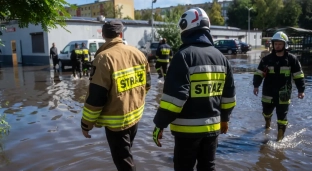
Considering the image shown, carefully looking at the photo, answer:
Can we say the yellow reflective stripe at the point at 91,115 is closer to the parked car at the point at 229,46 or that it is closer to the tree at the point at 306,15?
the parked car at the point at 229,46

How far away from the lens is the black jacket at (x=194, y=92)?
9.00 ft

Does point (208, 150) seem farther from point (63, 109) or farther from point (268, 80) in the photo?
point (63, 109)

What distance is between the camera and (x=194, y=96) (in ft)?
9.36

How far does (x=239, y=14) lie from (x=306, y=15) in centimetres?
1388

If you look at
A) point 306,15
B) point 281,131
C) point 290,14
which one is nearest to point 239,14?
point 290,14

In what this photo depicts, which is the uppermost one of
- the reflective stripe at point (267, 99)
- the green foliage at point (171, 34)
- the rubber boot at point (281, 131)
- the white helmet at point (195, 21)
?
the green foliage at point (171, 34)

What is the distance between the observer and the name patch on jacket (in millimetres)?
3175

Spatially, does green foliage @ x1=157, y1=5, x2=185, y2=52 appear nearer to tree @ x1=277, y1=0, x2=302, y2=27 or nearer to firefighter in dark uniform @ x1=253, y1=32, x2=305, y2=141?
firefighter in dark uniform @ x1=253, y1=32, x2=305, y2=141

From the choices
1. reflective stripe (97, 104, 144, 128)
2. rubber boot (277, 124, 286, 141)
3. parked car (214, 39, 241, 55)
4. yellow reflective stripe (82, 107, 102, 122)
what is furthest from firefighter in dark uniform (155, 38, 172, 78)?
parked car (214, 39, 241, 55)

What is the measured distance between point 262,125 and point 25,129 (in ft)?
15.8

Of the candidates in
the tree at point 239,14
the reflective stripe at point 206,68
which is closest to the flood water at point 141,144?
the reflective stripe at point 206,68

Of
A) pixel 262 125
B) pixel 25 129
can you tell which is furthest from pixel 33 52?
pixel 262 125

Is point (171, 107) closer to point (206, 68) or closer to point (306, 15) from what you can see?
point (206, 68)

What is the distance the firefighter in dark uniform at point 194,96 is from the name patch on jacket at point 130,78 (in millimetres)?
565
